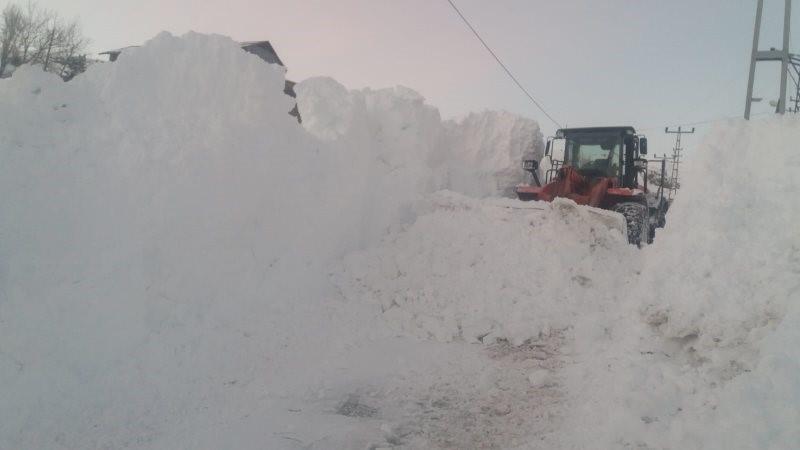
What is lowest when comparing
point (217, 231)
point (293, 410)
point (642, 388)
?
point (293, 410)

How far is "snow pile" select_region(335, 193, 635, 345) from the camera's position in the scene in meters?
6.52

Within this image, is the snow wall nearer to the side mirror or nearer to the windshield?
the side mirror

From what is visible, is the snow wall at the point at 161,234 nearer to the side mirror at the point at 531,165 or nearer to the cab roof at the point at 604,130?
the side mirror at the point at 531,165

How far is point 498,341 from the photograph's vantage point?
20.3 feet

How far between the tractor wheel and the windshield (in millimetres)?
1881

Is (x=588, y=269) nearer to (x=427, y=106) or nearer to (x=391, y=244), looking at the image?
(x=391, y=244)

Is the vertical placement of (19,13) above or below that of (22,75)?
above

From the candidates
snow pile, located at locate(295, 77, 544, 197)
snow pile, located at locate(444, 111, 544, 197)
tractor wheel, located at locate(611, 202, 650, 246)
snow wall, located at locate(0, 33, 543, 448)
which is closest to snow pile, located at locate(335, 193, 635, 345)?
snow wall, located at locate(0, 33, 543, 448)

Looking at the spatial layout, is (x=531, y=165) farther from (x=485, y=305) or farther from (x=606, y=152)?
(x=485, y=305)

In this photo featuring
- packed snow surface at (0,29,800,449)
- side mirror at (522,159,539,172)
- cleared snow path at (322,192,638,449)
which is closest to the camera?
packed snow surface at (0,29,800,449)

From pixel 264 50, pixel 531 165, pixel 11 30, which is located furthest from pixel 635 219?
pixel 11 30

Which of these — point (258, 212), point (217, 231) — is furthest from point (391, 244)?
point (217, 231)

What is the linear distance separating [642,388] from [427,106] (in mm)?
11052

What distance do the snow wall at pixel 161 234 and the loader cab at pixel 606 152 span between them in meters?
4.94
